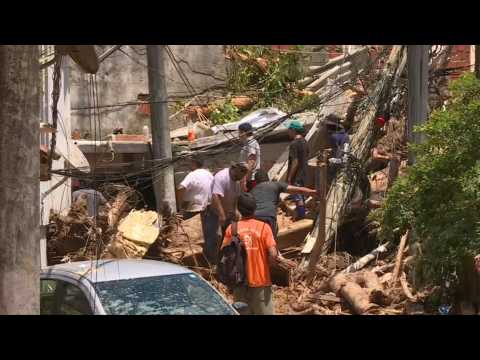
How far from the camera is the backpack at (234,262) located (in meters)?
8.16

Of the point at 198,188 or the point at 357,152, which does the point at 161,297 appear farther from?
the point at 357,152

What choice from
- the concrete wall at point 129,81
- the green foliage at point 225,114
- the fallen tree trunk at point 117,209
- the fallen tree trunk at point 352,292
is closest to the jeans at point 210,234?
the fallen tree trunk at point 352,292

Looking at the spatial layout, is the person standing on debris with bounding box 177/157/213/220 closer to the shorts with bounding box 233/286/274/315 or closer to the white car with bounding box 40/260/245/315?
the shorts with bounding box 233/286/274/315

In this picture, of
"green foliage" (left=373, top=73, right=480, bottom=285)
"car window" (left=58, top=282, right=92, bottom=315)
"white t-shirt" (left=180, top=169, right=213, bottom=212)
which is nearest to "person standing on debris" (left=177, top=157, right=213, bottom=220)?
"white t-shirt" (left=180, top=169, right=213, bottom=212)

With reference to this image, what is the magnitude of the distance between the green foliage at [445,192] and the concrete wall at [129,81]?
10.6m

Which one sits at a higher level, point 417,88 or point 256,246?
point 417,88

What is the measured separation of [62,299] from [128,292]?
619 millimetres

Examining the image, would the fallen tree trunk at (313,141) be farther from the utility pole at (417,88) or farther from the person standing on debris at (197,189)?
the utility pole at (417,88)

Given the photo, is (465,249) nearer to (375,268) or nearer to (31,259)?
(375,268)

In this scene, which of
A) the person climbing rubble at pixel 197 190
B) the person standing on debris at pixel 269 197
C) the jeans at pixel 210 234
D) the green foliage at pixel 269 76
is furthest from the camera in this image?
the green foliage at pixel 269 76

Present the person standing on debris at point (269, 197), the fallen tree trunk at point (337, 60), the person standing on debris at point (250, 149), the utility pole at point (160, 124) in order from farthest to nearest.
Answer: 1. the fallen tree trunk at point (337, 60)
2. the utility pole at point (160, 124)
3. the person standing on debris at point (250, 149)
4. the person standing on debris at point (269, 197)

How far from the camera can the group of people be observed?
8.25 m

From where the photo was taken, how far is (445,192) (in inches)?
348

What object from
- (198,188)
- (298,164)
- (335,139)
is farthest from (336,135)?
(198,188)
